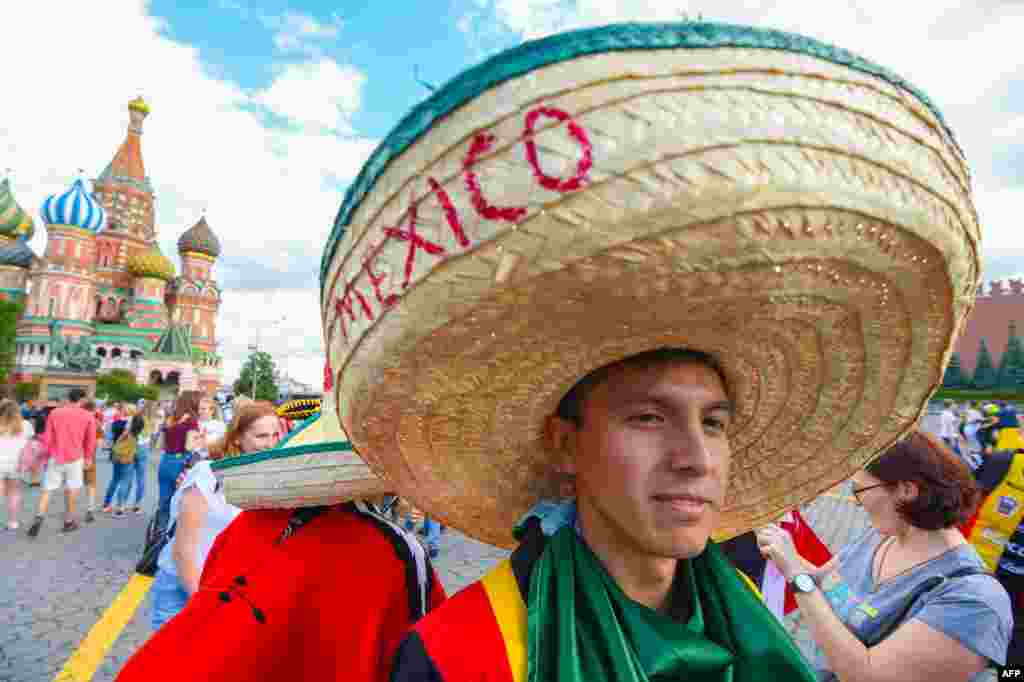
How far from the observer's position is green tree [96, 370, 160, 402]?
42219 millimetres

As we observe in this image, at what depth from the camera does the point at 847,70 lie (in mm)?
796

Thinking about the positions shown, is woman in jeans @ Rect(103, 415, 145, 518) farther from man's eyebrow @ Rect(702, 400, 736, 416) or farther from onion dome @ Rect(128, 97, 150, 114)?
onion dome @ Rect(128, 97, 150, 114)

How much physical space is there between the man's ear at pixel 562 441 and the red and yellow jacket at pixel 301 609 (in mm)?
606

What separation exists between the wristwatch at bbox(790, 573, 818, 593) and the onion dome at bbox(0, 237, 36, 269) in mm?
67853

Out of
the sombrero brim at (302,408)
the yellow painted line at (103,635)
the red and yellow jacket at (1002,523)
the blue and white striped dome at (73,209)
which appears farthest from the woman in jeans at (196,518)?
the blue and white striped dome at (73,209)

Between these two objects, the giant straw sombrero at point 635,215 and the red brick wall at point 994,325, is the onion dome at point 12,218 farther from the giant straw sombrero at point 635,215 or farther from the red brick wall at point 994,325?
the red brick wall at point 994,325

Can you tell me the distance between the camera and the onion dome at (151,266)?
176 feet

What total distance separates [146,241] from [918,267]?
6874 cm

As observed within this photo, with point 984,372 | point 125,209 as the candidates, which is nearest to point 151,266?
point 125,209

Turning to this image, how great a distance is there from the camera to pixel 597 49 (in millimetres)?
748

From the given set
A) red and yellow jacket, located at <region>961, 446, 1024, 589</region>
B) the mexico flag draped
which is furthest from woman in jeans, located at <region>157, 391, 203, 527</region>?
red and yellow jacket, located at <region>961, 446, 1024, 589</region>

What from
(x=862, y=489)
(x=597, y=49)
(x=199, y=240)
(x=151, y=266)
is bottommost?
(x=862, y=489)

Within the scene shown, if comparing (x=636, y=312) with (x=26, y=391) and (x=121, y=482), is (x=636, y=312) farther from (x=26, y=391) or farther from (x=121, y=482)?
(x=26, y=391)

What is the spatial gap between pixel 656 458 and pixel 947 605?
1.57 m
